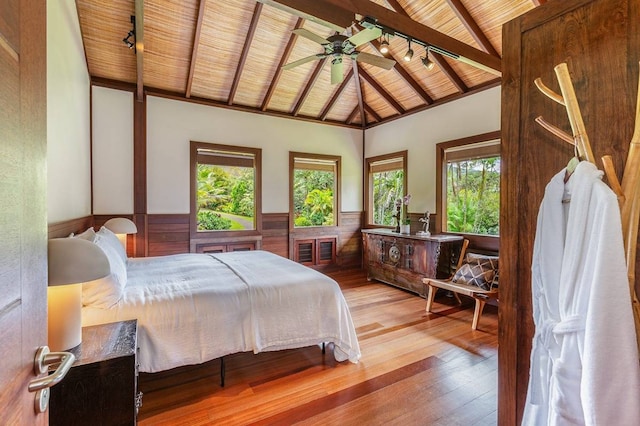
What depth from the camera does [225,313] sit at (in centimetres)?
229

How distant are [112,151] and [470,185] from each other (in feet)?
17.4

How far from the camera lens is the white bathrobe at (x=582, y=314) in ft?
2.65

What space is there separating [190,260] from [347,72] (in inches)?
156

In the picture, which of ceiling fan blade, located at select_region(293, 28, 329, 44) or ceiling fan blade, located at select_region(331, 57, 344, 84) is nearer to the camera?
ceiling fan blade, located at select_region(293, 28, 329, 44)

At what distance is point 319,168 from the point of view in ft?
20.5

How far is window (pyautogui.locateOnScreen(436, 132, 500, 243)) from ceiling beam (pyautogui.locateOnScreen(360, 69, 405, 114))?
1165mm

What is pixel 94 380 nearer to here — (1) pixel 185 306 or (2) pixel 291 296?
(1) pixel 185 306

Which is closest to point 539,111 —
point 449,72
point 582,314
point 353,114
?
point 582,314

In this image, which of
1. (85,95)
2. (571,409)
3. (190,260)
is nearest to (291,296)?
(190,260)

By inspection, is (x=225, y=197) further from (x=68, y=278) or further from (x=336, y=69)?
(x=68, y=278)

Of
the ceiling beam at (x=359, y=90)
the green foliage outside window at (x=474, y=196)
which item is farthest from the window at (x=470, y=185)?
the ceiling beam at (x=359, y=90)

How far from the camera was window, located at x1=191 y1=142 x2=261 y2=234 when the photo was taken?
514 centimetres

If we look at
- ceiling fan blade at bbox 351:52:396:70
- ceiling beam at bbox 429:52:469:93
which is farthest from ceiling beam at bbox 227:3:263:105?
ceiling beam at bbox 429:52:469:93

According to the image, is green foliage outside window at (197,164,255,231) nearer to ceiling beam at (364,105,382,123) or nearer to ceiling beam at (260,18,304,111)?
ceiling beam at (260,18,304,111)
